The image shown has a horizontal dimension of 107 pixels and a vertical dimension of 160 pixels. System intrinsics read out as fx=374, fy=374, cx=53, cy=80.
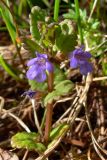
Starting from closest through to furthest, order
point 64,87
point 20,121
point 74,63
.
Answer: point 74,63 < point 64,87 < point 20,121

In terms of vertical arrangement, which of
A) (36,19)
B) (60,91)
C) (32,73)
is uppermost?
(36,19)

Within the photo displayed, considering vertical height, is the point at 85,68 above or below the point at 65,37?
below

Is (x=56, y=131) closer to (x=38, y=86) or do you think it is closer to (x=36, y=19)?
(x=38, y=86)

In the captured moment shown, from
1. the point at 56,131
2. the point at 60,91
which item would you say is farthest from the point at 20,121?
the point at 60,91

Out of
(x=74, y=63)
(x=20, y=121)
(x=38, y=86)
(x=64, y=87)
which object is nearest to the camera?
(x=74, y=63)

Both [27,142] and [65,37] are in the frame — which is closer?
[65,37]

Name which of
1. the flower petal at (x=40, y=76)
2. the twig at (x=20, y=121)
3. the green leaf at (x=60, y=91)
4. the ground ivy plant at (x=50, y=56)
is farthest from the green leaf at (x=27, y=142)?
the flower petal at (x=40, y=76)

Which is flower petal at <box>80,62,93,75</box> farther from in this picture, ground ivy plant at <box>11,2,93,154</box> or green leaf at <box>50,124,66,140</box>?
green leaf at <box>50,124,66,140</box>
